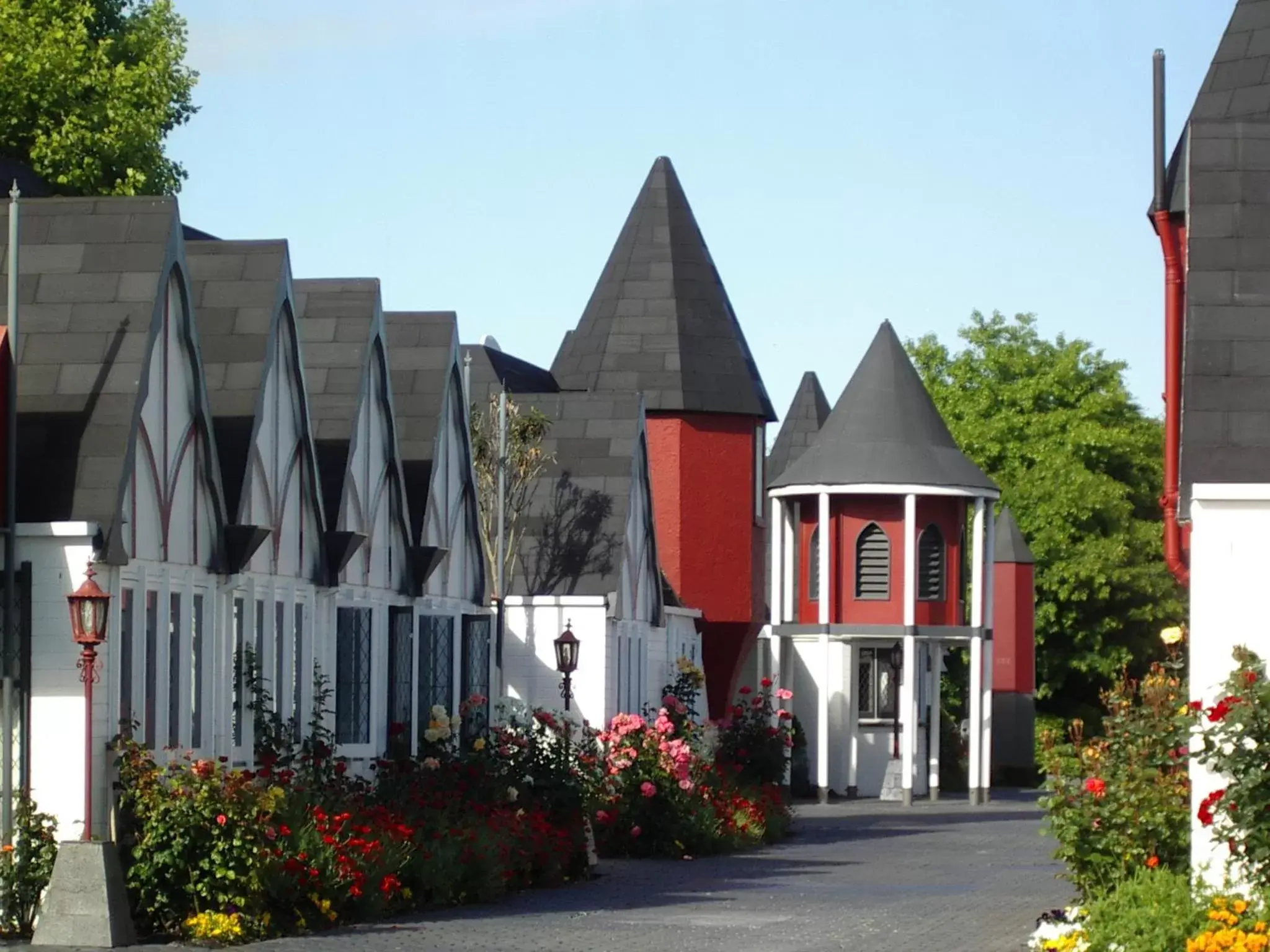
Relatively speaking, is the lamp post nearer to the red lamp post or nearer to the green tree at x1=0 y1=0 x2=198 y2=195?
the green tree at x1=0 y1=0 x2=198 y2=195

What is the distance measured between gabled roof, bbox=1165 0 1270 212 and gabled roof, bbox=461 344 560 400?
1810 cm

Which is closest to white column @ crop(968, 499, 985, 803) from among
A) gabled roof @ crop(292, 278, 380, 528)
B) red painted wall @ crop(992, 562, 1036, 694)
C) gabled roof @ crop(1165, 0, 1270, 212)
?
red painted wall @ crop(992, 562, 1036, 694)

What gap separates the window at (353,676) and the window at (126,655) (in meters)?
6.09

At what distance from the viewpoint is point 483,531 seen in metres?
32.8

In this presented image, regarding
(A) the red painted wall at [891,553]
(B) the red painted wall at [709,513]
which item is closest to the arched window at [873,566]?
(A) the red painted wall at [891,553]

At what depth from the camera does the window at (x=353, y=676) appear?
24.6m

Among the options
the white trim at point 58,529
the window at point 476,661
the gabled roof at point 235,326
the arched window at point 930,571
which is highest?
the gabled roof at point 235,326

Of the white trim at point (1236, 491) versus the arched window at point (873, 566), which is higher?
the white trim at point (1236, 491)

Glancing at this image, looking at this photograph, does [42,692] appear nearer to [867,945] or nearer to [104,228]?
[104,228]

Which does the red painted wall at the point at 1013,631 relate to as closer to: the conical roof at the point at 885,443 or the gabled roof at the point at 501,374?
the conical roof at the point at 885,443

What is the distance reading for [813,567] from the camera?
4472cm

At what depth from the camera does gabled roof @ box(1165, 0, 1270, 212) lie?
817 inches

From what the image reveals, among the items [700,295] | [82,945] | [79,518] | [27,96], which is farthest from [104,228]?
[700,295]

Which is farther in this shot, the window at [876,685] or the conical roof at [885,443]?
the window at [876,685]
